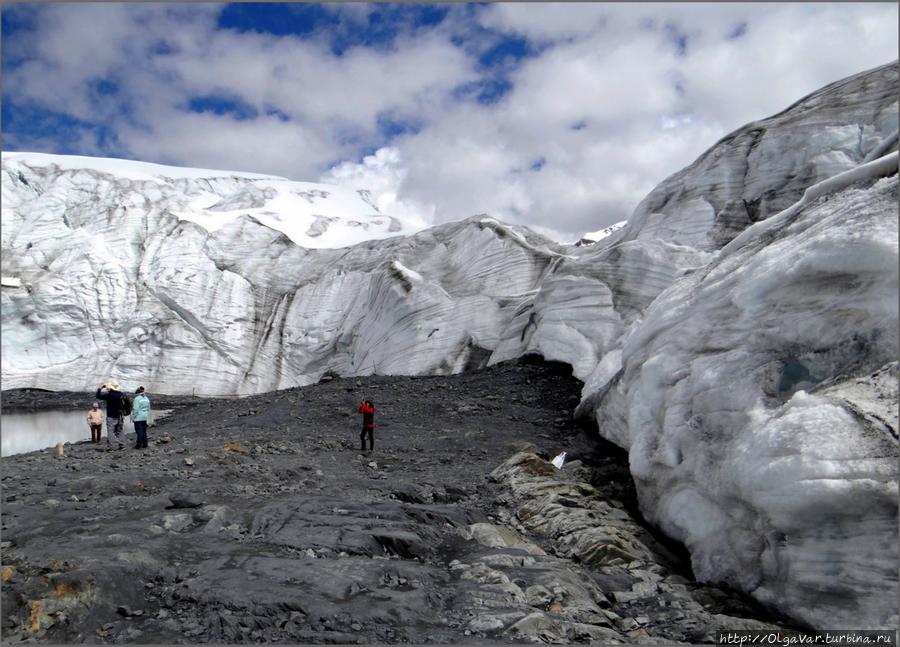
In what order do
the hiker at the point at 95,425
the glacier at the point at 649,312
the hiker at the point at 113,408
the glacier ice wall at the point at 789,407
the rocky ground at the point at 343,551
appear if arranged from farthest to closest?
the hiker at the point at 95,425 < the hiker at the point at 113,408 < the glacier at the point at 649,312 < the glacier ice wall at the point at 789,407 < the rocky ground at the point at 343,551

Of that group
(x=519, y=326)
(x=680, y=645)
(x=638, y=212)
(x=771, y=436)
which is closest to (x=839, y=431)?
(x=771, y=436)

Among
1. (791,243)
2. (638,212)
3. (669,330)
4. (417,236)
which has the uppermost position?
(417,236)

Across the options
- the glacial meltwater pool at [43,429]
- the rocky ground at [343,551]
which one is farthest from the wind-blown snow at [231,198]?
the rocky ground at [343,551]

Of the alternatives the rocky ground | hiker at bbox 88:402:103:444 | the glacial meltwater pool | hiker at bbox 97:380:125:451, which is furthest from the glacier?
hiker at bbox 88:402:103:444

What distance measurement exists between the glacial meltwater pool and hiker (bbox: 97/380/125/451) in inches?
210

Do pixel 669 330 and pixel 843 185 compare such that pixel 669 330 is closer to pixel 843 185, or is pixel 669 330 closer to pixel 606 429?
pixel 843 185

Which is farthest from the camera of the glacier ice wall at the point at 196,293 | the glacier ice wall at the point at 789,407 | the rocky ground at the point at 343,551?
the glacier ice wall at the point at 196,293

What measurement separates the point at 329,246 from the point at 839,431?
32.0 meters

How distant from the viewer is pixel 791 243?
6.70 m

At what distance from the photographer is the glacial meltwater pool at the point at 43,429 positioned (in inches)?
736

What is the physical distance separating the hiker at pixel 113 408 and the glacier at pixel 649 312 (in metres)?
8.54

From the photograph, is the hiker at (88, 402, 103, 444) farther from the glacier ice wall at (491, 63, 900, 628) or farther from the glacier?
the glacier ice wall at (491, 63, 900, 628)

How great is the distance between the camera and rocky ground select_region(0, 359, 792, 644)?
4.67 m

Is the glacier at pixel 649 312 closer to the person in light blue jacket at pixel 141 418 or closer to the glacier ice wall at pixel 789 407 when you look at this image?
the glacier ice wall at pixel 789 407
